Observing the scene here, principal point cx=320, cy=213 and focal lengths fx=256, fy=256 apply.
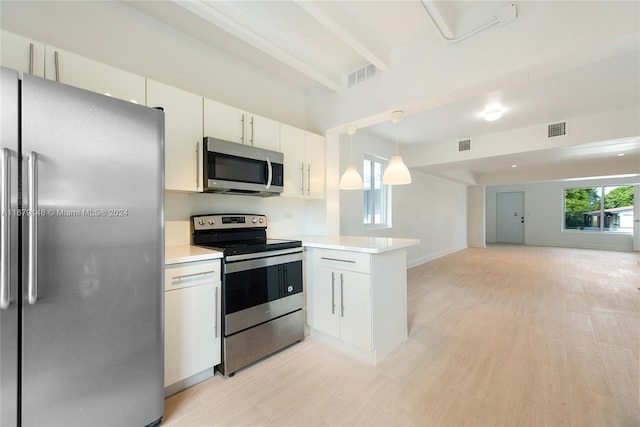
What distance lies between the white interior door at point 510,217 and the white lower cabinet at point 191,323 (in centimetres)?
1141

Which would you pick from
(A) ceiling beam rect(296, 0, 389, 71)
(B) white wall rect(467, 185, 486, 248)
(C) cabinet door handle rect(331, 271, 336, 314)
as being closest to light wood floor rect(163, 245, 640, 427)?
(C) cabinet door handle rect(331, 271, 336, 314)

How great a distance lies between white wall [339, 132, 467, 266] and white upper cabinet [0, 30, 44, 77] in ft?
10.3

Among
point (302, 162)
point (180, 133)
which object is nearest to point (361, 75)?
point (302, 162)

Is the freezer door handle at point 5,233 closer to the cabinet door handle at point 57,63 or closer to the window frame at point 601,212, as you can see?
the cabinet door handle at point 57,63

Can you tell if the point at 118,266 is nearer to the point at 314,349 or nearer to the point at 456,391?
the point at 314,349

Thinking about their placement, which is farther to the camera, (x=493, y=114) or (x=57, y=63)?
(x=493, y=114)

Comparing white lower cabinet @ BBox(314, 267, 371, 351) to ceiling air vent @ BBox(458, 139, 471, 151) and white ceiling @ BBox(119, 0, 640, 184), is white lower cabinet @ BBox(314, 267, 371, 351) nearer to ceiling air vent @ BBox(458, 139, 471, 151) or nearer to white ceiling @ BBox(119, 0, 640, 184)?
white ceiling @ BBox(119, 0, 640, 184)

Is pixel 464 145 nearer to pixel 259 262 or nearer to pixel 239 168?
pixel 239 168

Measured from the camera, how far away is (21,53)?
4.58ft

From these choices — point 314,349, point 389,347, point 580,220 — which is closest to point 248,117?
point 314,349

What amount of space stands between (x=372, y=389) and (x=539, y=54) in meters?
2.55

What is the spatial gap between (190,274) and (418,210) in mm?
5231

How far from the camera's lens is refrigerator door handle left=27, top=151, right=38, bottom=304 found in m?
1.08

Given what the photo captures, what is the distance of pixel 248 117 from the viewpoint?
2398 millimetres
